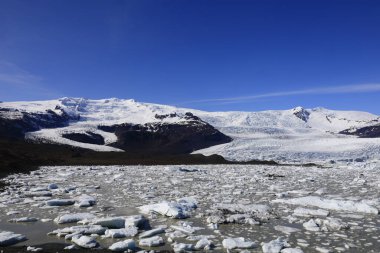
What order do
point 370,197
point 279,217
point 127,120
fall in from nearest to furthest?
point 279,217 → point 370,197 → point 127,120

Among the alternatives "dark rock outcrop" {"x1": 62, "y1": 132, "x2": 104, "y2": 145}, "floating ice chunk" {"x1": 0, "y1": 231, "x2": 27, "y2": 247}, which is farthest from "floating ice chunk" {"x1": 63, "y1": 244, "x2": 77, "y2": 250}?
"dark rock outcrop" {"x1": 62, "y1": 132, "x2": 104, "y2": 145}

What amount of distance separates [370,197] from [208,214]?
5.28 m

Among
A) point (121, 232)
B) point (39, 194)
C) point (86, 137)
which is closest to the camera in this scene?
point (121, 232)

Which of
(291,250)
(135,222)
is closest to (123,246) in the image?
(135,222)

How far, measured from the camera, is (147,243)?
5.77 metres

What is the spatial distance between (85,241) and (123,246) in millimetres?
617

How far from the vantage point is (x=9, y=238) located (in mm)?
5781

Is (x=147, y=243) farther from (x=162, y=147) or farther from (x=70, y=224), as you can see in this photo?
(x=162, y=147)

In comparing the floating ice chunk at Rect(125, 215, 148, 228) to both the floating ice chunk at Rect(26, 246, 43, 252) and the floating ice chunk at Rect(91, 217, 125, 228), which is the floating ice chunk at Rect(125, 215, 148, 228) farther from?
the floating ice chunk at Rect(26, 246, 43, 252)

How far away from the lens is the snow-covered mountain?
49.8 m

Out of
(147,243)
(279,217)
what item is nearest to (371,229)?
(279,217)

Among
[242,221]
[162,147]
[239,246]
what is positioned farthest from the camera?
[162,147]

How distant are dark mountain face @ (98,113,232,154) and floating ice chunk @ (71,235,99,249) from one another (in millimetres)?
77527

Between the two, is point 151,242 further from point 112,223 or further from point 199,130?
point 199,130
